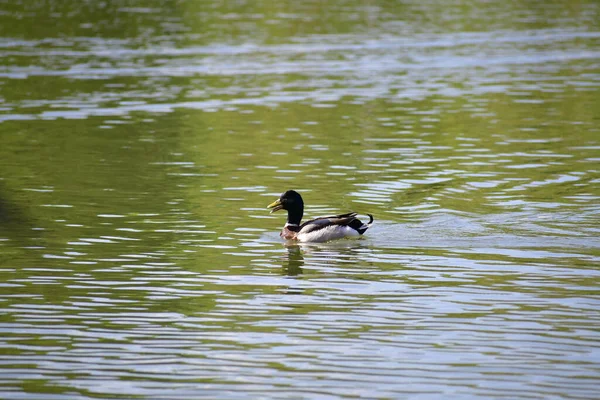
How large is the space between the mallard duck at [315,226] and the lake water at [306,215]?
0.19 metres

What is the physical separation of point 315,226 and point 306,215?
6.64 feet

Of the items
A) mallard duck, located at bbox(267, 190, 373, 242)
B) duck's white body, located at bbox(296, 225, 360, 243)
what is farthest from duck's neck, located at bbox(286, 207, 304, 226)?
duck's white body, located at bbox(296, 225, 360, 243)

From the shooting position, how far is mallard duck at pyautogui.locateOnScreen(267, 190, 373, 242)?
58.1 feet

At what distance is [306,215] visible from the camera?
2005cm

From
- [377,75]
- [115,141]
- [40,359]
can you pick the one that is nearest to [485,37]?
[377,75]

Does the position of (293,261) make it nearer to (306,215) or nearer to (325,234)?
(325,234)

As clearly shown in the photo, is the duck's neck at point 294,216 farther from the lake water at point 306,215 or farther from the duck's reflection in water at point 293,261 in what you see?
the duck's reflection in water at point 293,261

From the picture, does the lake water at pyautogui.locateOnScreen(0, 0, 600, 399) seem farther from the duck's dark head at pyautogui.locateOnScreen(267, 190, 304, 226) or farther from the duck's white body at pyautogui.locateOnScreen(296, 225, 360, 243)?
the duck's dark head at pyautogui.locateOnScreen(267, 190, 304, 226)

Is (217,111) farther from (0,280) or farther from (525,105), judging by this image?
(0,280)

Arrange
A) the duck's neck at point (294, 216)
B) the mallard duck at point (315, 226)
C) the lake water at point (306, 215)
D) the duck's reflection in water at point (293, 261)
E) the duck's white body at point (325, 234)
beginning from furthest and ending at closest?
the duck's neck at point (294, 216)
the duck's white body at point (325, 234)
the mallard duck at point (315, 226)
the duck's reflection in water at point (293, 261)
the lake water at point (306, 215)

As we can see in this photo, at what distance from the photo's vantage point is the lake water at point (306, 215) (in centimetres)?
Result: 1124

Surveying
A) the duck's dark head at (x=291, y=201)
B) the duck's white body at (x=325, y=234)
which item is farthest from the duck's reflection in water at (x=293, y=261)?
the duck's dark head at (x=291, y=201)

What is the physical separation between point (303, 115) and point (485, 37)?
19.9 metres

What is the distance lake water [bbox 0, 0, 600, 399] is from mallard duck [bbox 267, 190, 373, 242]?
194mm
